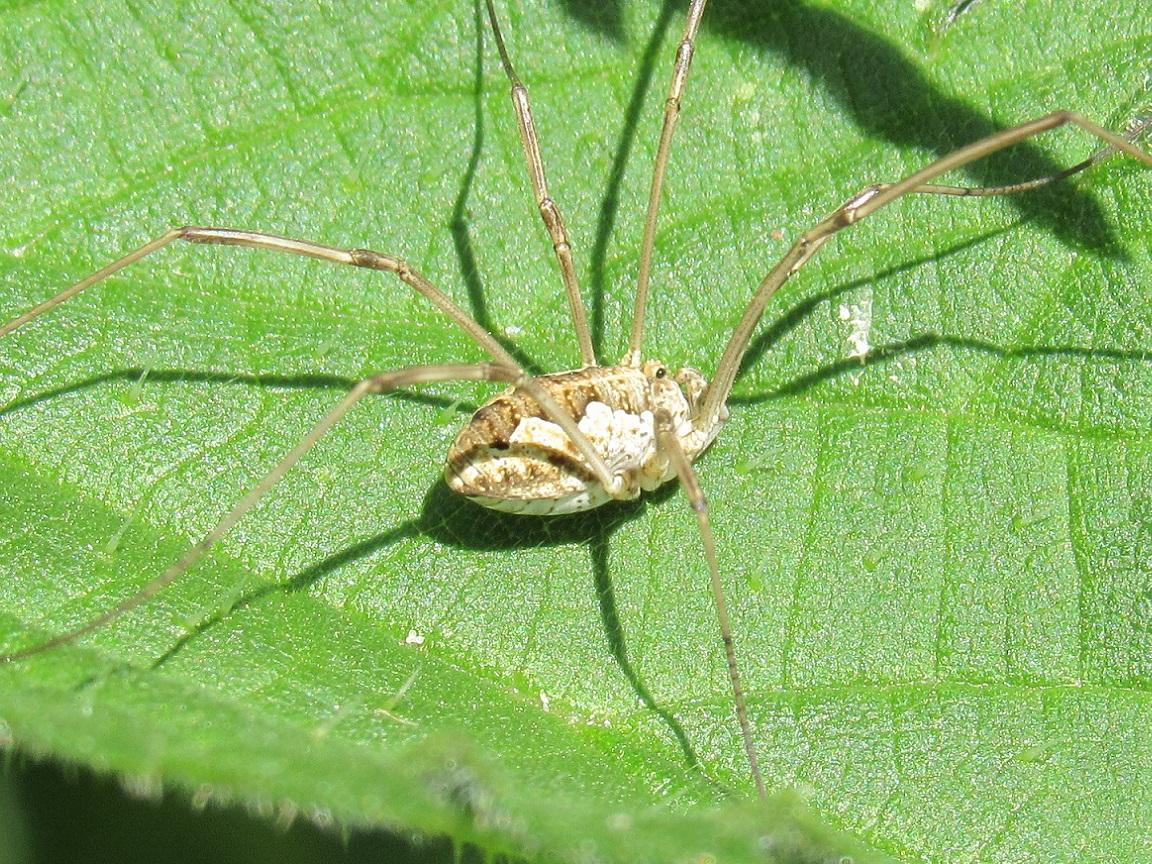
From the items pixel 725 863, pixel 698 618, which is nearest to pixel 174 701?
pixel 725 863

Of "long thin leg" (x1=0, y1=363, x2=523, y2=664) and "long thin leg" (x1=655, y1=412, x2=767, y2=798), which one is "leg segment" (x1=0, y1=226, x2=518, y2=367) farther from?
"long thin leg" (x1=655, y1=412, x2=767, y2=798)

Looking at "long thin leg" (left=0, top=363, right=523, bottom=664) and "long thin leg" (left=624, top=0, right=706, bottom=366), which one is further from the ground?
"long thin leg" (left=624, top=0, right=706, bottom=366)

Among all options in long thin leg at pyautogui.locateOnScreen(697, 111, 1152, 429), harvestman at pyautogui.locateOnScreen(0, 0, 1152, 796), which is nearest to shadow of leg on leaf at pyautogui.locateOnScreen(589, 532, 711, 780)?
harvestman at pyautogui.locateOnScreen(0, 0, 1152, 796)

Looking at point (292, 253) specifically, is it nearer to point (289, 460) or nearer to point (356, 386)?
point (356, 386)

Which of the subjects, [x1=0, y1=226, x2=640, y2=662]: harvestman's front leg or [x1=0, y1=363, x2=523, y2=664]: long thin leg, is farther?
[x1=0, y1=226, x2=640, y2=662]: harvestman's front leg

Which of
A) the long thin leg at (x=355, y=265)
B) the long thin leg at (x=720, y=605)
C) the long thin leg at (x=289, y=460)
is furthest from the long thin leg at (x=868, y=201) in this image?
the long thin leg at (x=289, y=460)

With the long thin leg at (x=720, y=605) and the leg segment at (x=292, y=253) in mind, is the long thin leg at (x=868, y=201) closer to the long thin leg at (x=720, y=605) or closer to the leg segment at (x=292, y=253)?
the long thin leg at (x=720, y=605)
